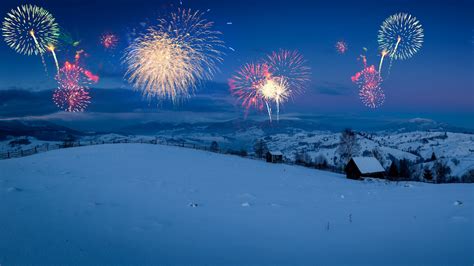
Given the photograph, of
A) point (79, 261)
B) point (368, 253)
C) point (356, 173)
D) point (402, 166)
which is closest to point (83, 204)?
point (79, 261)

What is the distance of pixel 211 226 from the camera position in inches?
526

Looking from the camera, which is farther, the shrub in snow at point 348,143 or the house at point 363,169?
the shrub in snow at point 348,143

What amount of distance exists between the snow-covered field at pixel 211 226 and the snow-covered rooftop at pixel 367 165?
27081mm

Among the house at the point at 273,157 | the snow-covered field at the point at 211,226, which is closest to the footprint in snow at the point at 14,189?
the snow-covered field at the point at 211,226

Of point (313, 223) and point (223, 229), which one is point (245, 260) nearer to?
point (223, 229)

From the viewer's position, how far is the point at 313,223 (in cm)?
1445

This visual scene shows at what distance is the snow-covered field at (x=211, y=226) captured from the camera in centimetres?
975

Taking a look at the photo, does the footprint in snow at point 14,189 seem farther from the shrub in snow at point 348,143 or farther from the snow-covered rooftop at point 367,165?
the shrub in snow at point 348,143

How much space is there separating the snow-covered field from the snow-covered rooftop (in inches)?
1066

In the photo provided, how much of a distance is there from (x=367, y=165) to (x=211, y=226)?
137ft

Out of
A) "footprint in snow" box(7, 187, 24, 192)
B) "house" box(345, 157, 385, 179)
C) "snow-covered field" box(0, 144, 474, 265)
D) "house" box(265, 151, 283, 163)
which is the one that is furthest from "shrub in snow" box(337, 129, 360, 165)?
"footprint in snow" box(7, 187, 24, 192)

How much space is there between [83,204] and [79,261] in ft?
24.7

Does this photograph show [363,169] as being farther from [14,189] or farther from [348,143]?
[14,189]

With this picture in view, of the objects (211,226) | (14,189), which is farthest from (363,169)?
(14,189)
